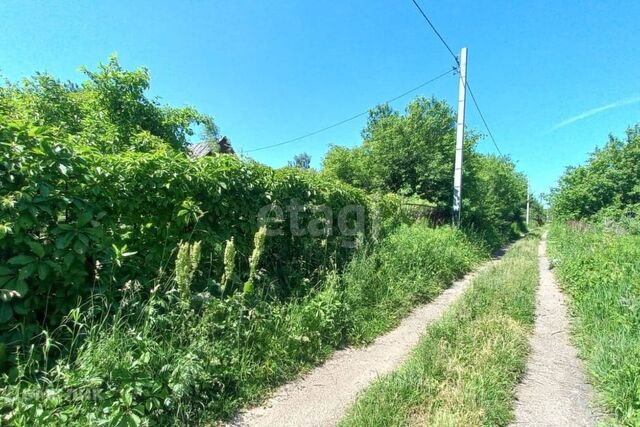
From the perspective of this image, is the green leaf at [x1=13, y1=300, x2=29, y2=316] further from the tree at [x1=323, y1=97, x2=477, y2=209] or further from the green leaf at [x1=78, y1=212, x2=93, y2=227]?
the tree at [x1=323, y1=97, x2=477, y2=209]

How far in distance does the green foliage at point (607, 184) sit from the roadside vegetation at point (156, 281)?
552 inches

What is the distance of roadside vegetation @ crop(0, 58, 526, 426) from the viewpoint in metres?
2.06

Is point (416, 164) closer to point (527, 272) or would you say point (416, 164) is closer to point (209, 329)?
point (527, 272)

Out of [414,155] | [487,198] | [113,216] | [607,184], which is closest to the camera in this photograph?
[113,216]

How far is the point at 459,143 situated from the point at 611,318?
7.65 meters

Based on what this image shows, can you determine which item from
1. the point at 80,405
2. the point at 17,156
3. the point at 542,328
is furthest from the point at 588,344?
the point at 17,156

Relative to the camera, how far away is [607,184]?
14266 millimetres

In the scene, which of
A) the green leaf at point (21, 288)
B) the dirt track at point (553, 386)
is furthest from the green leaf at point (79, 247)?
the dirt track at point (553, 386)

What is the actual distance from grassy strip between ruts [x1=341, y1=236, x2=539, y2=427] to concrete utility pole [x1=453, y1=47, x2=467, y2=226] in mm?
6582

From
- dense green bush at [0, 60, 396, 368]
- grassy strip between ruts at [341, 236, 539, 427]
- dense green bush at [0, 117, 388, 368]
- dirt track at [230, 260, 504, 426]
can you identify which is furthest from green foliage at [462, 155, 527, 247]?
dense green bush at [0, 117, 388, 368]

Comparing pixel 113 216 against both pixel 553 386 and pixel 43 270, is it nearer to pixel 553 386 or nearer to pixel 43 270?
pixel 43 270

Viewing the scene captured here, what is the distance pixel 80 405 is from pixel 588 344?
5108 millimetres

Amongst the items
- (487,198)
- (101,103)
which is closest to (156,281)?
(101,103)

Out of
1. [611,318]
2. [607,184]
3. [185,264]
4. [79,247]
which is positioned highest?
[607,184]
